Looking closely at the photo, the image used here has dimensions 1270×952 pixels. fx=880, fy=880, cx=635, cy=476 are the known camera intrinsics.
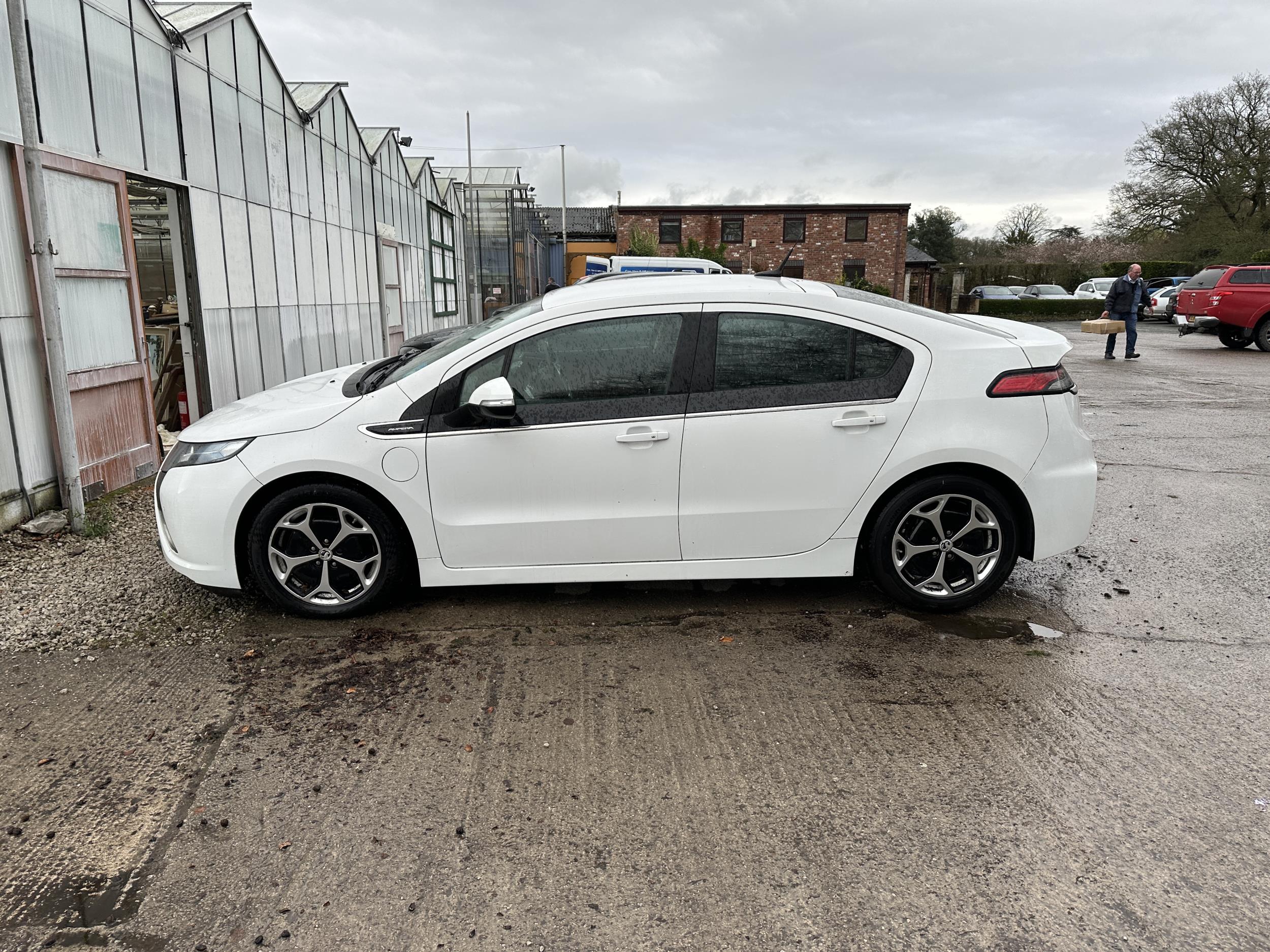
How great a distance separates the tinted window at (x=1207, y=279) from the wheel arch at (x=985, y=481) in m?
19.7

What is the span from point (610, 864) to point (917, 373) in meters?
2.76

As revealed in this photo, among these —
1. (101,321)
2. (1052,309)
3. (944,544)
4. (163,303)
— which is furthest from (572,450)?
(1052,309)

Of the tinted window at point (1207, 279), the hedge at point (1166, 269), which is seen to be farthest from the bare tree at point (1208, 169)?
the tinted window at point (1207, 279)

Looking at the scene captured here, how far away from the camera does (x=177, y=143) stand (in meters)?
7.89

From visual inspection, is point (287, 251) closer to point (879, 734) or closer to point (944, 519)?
point (944, 519)

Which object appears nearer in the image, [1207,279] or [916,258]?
[1207,279]

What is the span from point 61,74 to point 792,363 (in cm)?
557

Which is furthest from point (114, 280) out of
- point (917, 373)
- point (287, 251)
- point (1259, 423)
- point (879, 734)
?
point (1259, 423)

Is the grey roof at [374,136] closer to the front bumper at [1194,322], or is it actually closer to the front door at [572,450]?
the front door at [572,450]

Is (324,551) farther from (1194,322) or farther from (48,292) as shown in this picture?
(1194,322)

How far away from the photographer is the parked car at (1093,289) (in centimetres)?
3850

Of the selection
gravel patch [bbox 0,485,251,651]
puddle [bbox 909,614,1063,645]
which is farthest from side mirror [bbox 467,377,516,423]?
puddle [bbox 909,614,1063,645]

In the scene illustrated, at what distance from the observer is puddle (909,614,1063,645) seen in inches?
168

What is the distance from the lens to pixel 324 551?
14.1 feet
